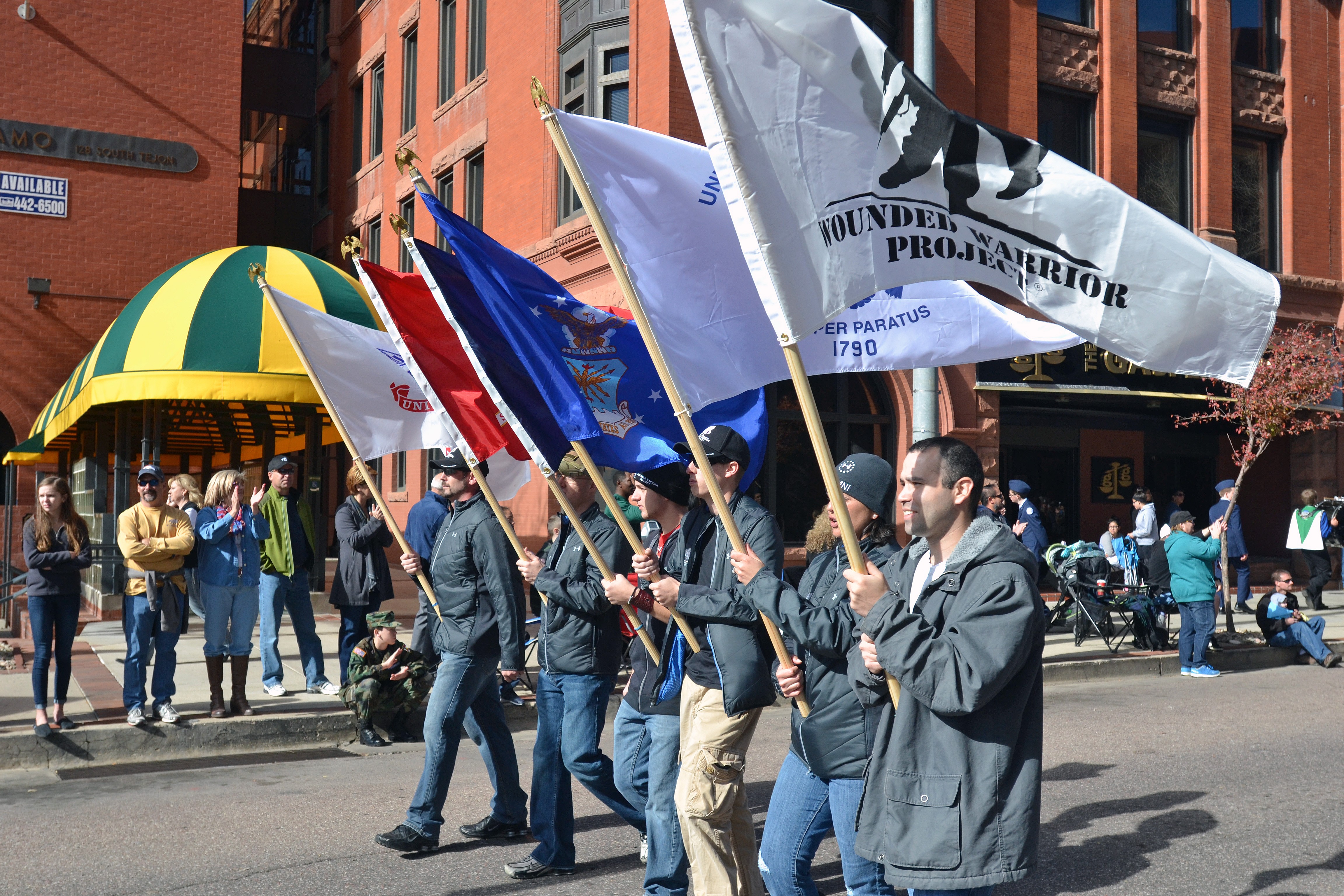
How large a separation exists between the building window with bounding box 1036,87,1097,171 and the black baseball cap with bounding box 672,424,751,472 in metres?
16.5

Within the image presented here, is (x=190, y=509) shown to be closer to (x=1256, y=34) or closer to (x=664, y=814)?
(x=664, y=814)

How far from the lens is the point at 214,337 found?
48.8 feet

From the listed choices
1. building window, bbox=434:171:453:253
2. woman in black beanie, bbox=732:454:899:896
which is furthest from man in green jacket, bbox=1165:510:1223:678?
building window, bbox=434:171:453:253

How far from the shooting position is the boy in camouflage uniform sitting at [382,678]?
8.52 m

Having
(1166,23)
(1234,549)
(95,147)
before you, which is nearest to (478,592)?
(1234,549)

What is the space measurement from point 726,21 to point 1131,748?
22.4 feet

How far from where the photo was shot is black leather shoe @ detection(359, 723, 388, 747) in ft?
28.6

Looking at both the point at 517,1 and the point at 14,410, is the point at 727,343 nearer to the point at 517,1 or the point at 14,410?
the point at 517,1

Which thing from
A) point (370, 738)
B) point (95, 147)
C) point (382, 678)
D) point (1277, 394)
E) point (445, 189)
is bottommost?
point (370, 738)

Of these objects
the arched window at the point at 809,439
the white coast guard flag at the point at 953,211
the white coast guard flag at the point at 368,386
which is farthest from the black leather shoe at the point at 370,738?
the arched window at the point at 809,439

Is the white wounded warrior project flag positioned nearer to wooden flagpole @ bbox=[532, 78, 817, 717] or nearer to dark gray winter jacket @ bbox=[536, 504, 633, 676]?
dark gray winter jacket @ bbox=[536, 504, 633, 676]

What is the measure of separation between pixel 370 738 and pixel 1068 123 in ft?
53.0

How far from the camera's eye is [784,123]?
3.69 metres

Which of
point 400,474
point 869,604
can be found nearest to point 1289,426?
point 400,474
